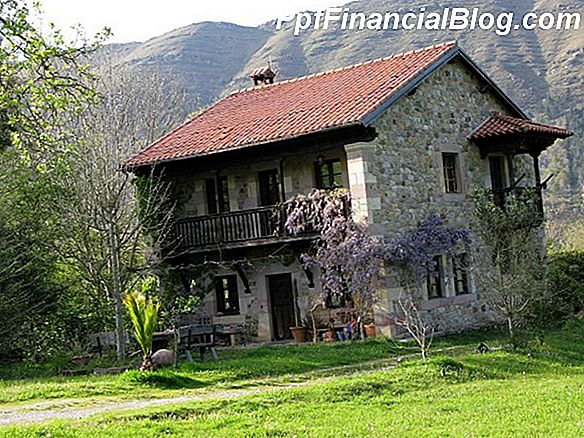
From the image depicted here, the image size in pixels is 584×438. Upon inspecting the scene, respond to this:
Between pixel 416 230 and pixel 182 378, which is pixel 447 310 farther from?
pixel 182 378

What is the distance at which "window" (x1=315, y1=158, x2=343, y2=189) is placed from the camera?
938 inches

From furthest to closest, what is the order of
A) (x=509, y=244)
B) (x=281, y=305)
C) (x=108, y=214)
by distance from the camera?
(x=509, y=244) < (x=281, y=305) < (x=108, y=214)

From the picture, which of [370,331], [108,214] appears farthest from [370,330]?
[108,214]

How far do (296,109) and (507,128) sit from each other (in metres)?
5.83

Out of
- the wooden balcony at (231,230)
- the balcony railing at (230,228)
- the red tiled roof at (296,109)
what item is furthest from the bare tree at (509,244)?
the balcony railing at (230,228)

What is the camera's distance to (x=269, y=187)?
2531cm

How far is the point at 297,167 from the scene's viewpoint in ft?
80.3

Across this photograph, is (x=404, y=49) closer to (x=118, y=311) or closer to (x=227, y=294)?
(x=227, y=294)

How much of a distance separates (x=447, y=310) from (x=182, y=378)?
10.3 metres

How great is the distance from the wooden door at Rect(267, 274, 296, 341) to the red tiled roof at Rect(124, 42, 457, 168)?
3676 millimetres

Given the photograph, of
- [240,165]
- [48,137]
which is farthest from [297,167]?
[48,137]

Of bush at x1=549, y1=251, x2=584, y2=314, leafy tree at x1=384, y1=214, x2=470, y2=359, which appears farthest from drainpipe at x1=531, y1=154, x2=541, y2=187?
leafy tree at x1=384, y1=214, x2=470, y2=359

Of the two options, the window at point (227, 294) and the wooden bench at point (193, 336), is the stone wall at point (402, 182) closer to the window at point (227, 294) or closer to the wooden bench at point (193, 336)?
the window at point (227, 294)

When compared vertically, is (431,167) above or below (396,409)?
above
